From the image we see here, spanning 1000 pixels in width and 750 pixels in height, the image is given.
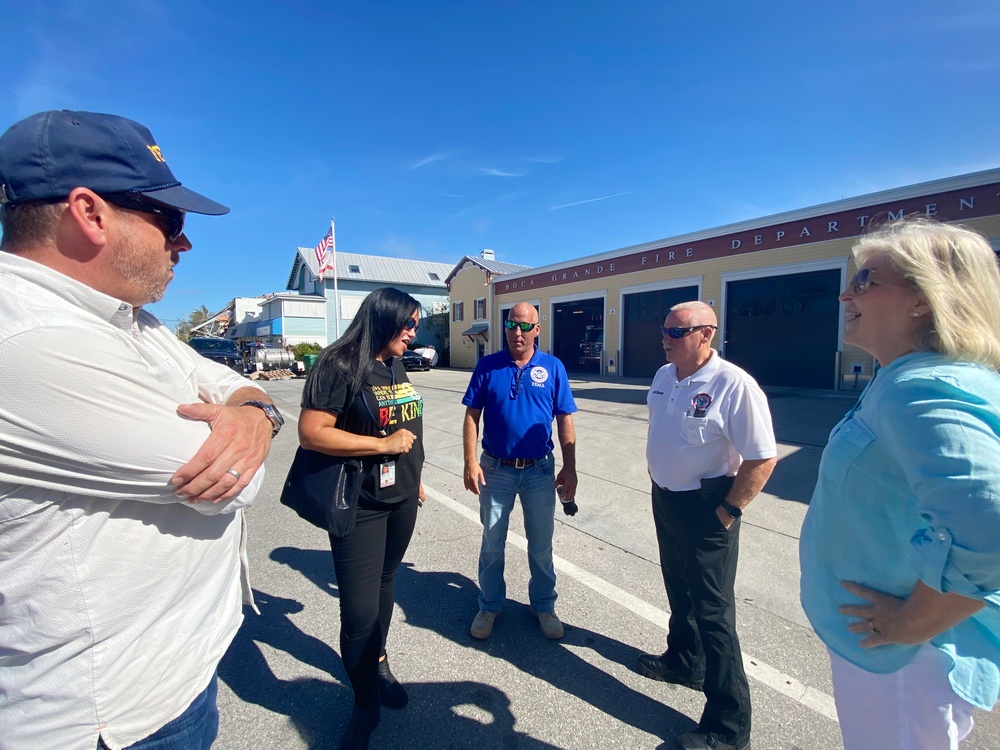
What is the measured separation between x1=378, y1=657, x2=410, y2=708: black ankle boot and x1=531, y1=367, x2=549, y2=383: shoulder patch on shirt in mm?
1776

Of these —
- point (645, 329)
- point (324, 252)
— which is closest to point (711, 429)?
point (645, 329)

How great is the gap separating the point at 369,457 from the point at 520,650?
149cm

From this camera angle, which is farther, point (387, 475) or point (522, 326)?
point (522, 326)

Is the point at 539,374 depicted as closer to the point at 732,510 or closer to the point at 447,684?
the point at 732,510

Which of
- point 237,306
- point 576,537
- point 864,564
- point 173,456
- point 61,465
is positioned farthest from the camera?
point 237,306

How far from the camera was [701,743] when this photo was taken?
6.61 feet

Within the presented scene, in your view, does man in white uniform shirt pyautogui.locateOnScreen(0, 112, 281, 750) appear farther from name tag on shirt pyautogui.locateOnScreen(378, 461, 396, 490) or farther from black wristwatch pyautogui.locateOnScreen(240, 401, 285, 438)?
name tag on shirt pyautogui.locateOnScreen(378, 461, 396, 490)

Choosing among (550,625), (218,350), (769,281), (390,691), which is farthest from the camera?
(218,350)

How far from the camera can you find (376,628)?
221 centimetres

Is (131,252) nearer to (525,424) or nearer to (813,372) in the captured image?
(525,424)

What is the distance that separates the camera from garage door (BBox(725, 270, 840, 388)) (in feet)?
47.4

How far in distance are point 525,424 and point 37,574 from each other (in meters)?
2.26

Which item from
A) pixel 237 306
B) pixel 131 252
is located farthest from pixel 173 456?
pixel 237 306

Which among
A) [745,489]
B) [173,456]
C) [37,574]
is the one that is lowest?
[745,489]
